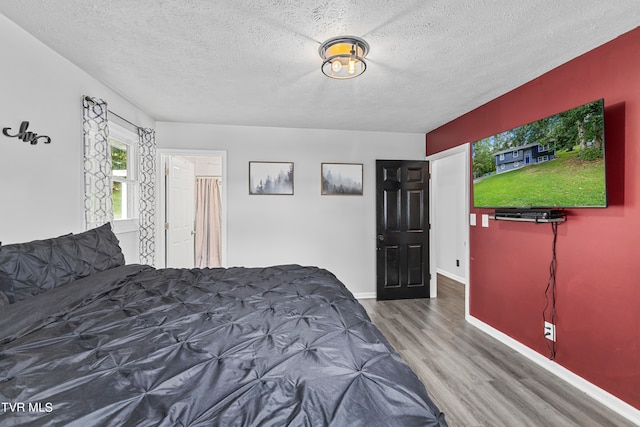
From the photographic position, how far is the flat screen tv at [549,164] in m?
1.99

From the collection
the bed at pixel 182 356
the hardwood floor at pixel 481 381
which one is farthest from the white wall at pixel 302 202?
the bed at pixel 182 356

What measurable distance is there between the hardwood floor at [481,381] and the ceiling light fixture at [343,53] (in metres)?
2.43

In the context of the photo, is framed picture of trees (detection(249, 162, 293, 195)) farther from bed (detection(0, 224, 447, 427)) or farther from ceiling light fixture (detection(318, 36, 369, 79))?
bed (detection(0, 224, 447, 427))

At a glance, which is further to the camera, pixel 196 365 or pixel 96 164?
pixel 96 164

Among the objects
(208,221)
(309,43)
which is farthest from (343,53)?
(208,221)

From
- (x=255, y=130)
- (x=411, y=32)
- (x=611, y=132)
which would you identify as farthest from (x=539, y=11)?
(x=255, y=130)

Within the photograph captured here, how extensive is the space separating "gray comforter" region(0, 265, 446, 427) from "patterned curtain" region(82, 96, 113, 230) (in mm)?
1228

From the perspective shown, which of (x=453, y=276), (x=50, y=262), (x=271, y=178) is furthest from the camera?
(x=453, y=276)

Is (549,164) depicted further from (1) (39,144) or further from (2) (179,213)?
(2) (179,213)

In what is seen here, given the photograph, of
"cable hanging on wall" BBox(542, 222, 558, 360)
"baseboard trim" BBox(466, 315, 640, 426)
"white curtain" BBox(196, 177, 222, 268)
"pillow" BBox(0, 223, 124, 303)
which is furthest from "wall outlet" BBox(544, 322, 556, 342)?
"white curtain" BBox(196, 177, 222, 268)

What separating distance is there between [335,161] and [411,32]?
2.43 meters

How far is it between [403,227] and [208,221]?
155 inches

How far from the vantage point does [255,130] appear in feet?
13.4

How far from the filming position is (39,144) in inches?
79.7
